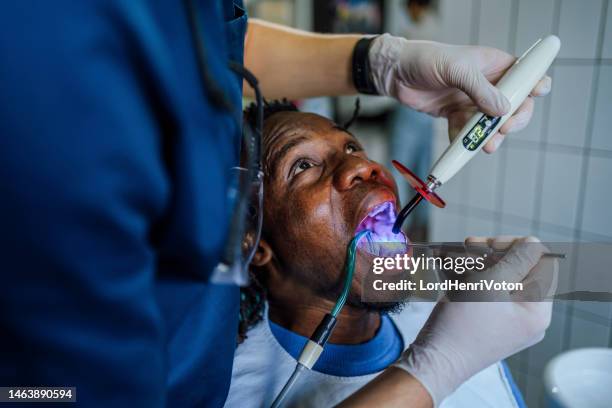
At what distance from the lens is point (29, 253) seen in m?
0.45

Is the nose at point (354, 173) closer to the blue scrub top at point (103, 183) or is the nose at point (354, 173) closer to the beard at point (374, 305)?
the beard at point (374, 305)

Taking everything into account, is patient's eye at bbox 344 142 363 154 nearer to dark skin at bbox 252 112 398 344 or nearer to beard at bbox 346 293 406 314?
dark skin at bbox 252 112 398 344

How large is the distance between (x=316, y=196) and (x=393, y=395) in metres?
0.48

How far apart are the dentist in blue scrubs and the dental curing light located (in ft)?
1.90

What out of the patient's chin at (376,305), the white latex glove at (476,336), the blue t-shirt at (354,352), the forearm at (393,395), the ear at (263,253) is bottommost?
the blue t-shirt at (354,352)

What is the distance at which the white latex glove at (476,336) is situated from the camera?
0.82m

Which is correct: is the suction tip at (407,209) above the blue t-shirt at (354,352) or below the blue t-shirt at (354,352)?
above

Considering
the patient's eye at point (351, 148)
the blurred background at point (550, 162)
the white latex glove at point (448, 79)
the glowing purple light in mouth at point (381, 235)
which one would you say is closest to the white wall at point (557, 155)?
the blurred background at point (550, 162)

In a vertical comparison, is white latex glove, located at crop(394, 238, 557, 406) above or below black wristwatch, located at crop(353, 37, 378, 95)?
below

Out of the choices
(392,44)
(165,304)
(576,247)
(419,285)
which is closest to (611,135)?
(576,247)

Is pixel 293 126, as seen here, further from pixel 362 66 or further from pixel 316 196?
pixel 362 66

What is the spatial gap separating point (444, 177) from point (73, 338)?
77cm

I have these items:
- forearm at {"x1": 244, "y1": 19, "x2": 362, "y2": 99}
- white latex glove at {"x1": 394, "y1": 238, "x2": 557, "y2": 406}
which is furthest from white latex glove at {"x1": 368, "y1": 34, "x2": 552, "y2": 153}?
white latex glove at {"x1": 394, "y1": 238, "x2": 557, "y2": 406}

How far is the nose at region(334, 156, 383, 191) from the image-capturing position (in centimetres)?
109
